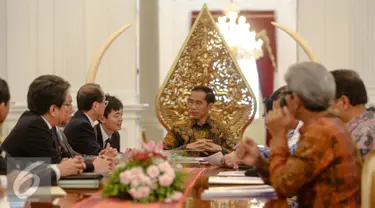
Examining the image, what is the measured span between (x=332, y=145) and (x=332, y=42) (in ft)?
15.0

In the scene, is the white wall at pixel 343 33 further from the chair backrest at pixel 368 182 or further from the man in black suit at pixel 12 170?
the chair backrest at pixel 368 182

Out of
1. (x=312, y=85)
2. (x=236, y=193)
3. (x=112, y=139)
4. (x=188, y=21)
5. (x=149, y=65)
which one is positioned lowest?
(x=112, y=139)

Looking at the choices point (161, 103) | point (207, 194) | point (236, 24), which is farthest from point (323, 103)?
point (236, 24)

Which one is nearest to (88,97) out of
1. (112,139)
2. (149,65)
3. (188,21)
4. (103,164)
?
(112,139)

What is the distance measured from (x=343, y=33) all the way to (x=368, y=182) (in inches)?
180

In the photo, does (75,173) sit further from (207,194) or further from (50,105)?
(207,194)

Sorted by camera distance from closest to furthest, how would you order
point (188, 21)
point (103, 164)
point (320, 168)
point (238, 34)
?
point (320, 168) → point (103, 164) → point (238, 34) → point (188, 21)

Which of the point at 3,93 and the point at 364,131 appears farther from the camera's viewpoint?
the point at 364,131

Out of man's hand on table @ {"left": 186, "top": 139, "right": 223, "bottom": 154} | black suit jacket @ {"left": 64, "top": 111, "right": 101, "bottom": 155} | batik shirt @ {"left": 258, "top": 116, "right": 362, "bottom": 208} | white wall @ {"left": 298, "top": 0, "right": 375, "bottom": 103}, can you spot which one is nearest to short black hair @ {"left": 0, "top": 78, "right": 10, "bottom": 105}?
batik shirt @ {"left": 258, "top": 116, "right": 362, "bottom": 208}

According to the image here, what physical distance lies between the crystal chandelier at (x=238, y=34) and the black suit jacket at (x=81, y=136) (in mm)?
6721

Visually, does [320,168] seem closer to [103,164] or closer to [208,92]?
[103,164]

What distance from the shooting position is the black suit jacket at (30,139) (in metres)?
3.07

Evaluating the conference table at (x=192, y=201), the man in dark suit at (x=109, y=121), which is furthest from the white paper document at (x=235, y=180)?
the man in dark suit at (x=109, y=121)

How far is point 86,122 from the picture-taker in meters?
4.20
